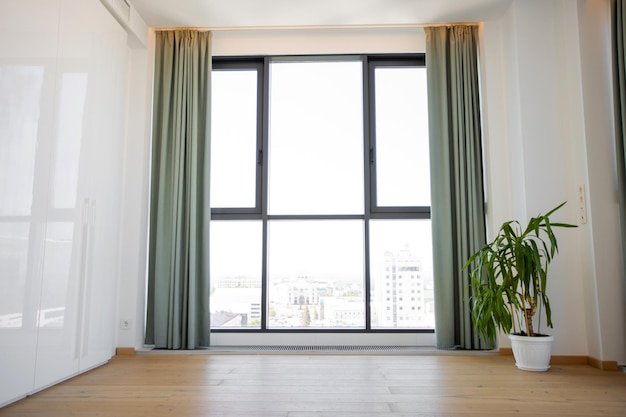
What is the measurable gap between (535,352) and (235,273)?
227 cm

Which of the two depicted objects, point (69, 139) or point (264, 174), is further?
point (264, 174)

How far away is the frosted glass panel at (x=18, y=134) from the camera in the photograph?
2.21m

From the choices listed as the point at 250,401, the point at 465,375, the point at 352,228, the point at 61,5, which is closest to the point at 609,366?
the point at 465,375

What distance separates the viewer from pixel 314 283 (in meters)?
3.94

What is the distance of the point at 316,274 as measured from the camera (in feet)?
12.9

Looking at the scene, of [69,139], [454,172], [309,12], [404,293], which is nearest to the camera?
[69,139]

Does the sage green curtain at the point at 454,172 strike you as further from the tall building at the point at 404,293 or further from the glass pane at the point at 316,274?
the glass pane at the point at 316,274

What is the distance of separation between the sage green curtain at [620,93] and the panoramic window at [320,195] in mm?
1368

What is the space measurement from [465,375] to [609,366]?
973 mm

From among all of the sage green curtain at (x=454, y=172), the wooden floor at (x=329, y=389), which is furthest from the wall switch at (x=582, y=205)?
the wooden floor at (x=329, y=389)

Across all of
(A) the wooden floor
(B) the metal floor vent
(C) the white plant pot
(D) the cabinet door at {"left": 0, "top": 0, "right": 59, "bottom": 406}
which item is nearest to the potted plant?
(C) the white plant pot

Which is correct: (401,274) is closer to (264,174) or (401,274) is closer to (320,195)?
(320,195)

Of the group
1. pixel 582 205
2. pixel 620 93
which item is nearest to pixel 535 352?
pixel 582 205

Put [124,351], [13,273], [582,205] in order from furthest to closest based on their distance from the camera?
[124,351]
[582,205]
[13,273]
